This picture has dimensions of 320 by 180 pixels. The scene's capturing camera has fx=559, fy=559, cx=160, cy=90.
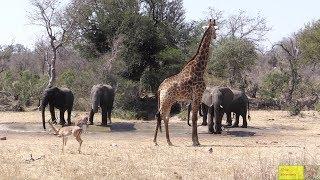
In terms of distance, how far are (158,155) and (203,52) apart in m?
4.36

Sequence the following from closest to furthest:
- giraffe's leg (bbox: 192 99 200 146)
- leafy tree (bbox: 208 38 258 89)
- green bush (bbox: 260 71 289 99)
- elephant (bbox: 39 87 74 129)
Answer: giraffe's leg (bbox: 192 99 200 146) → elephant (bbox: 39 87 74 129) → green bush (bbox: 260 71 289 99) → leafy tree (bbox: 208 38 258 89)

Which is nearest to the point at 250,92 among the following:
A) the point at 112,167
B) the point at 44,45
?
the point at 44,45

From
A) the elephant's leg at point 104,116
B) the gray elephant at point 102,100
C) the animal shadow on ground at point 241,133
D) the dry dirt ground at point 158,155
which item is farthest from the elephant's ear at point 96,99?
the animal shadow on ground at point 241,133

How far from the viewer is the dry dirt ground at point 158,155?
36.2 ft

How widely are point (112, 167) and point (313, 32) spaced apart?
2299cm

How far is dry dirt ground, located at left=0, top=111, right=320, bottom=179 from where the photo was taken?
11039mm

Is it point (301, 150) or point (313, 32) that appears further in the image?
point (313, 32)

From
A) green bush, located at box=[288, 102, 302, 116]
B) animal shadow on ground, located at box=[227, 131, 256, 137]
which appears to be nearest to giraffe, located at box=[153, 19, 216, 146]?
animal shadow on ground, located at box=[227, 131, 256, 137]

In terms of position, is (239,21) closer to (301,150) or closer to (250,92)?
(250,92)

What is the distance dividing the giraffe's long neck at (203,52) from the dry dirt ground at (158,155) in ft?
7.56

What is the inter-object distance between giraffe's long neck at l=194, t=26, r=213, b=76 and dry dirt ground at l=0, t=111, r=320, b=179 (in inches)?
90.8

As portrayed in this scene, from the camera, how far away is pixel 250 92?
3991 cm

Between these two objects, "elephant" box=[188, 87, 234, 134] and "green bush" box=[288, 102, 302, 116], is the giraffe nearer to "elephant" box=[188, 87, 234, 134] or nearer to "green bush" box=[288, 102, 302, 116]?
"elephant" box=[188, 87, 234, 134]

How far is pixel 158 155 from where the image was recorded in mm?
13398
